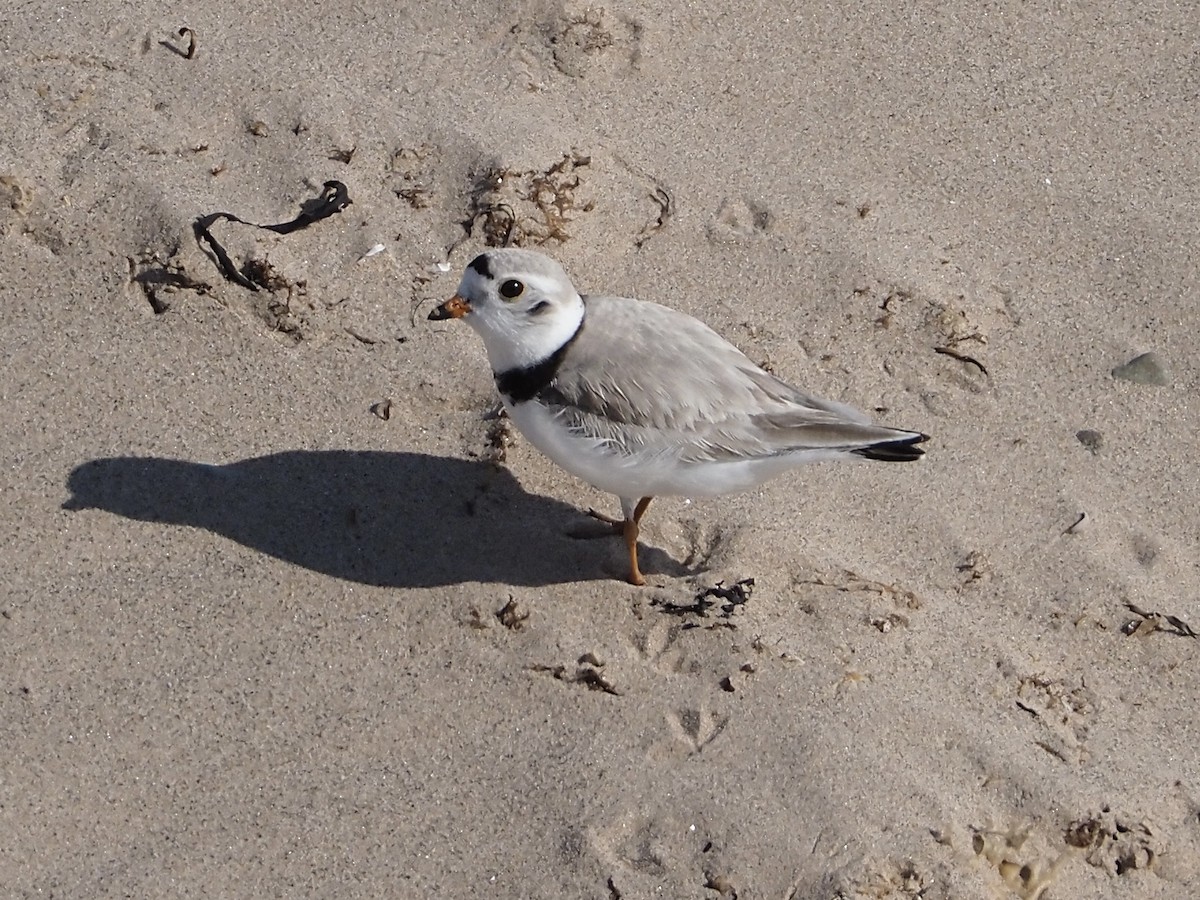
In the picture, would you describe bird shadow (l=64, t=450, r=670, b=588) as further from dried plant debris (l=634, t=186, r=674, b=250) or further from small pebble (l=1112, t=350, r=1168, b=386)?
small pebble (l=1112, t=350, r=1168, b=386)

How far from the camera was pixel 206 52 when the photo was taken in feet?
19.5

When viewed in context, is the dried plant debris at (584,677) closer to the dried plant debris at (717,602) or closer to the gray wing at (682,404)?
the dried plant debris at (717,602)

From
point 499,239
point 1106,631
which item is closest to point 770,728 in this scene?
point 1106,631

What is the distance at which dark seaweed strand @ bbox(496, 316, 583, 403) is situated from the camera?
14.5 ft

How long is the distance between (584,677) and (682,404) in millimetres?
900

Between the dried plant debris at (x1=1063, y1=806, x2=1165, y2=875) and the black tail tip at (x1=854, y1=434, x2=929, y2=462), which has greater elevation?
the black tail tip at (x1=854, y1=434, x2=929, y2=462)

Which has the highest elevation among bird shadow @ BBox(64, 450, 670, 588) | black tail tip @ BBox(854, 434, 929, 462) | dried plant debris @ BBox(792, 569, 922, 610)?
black tail tip @ BBox(854, 434, 929, 462)

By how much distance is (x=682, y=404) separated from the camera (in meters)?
4.35

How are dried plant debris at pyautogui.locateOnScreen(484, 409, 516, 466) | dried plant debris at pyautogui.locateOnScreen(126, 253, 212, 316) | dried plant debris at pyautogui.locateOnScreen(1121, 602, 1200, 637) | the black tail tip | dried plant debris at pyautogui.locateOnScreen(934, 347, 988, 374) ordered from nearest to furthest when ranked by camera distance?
the black tail tip, dried plant debris at pyautogui.locateOnScreen(1121, 602, 1200, 637), dried plant debris at pyautogui.locateOnScreen(484, 409, 516, 466), dried plant debris at pyautogui.locateOnScreen(126, 253, 212, 316), dried plant debris at pyautogui.locateOnScreen(934, 347, 988, 374)

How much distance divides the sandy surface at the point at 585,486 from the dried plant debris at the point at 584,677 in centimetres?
4

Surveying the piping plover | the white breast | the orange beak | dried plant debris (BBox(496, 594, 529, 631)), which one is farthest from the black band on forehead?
dried plant debris (BBox(496, 594, 529, 631))

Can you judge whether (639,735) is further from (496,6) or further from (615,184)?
(496,6)

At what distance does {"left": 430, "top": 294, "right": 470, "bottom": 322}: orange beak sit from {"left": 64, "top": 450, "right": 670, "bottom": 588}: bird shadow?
0.63m

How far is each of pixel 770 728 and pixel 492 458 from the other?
4.58ft
